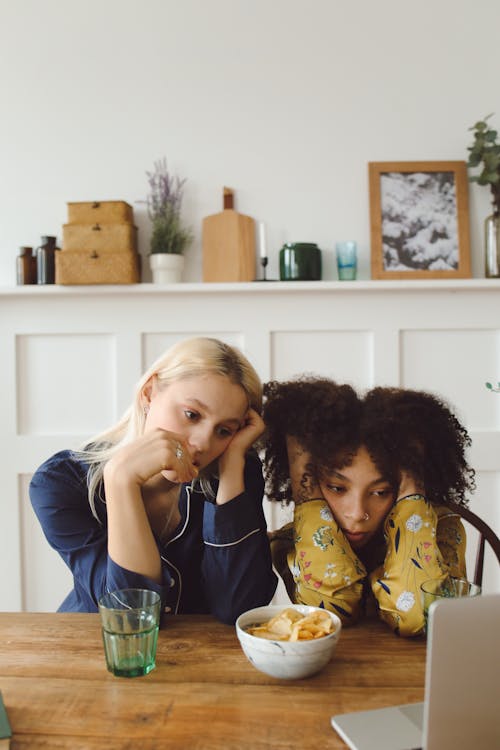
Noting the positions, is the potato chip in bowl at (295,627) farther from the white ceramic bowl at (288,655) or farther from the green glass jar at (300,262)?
the green glass jar at (300,262)

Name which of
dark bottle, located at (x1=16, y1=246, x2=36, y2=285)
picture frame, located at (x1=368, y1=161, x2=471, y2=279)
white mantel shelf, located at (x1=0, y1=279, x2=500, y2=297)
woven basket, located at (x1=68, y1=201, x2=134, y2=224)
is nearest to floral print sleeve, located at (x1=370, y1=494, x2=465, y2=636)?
white mantel shelf, located at (x1=0, y1=279, x2=500, y2=297)

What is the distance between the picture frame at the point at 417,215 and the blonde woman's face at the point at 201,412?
1378mm

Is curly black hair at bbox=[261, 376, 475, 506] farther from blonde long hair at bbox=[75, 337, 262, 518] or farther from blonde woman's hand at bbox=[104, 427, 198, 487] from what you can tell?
blonde woman's hand at bbox=[104, 427, 198, 487]

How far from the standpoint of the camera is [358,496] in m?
1.27

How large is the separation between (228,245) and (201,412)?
1359 millimetres

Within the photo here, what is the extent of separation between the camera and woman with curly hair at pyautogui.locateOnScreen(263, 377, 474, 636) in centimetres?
120

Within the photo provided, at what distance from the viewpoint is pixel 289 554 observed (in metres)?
1.33

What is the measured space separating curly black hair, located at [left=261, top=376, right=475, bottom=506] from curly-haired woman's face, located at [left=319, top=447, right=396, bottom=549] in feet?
0.05

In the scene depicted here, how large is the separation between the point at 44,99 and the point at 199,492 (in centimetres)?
188

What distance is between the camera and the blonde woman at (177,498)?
3.96ft

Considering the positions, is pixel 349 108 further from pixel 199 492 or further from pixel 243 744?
pixel 243 744

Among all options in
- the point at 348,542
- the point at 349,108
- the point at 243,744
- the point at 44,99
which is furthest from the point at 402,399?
the point at 44,99

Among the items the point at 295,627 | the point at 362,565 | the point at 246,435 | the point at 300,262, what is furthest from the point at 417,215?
the point at 295,627

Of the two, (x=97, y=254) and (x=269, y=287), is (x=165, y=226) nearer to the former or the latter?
(x=97, y=254)
